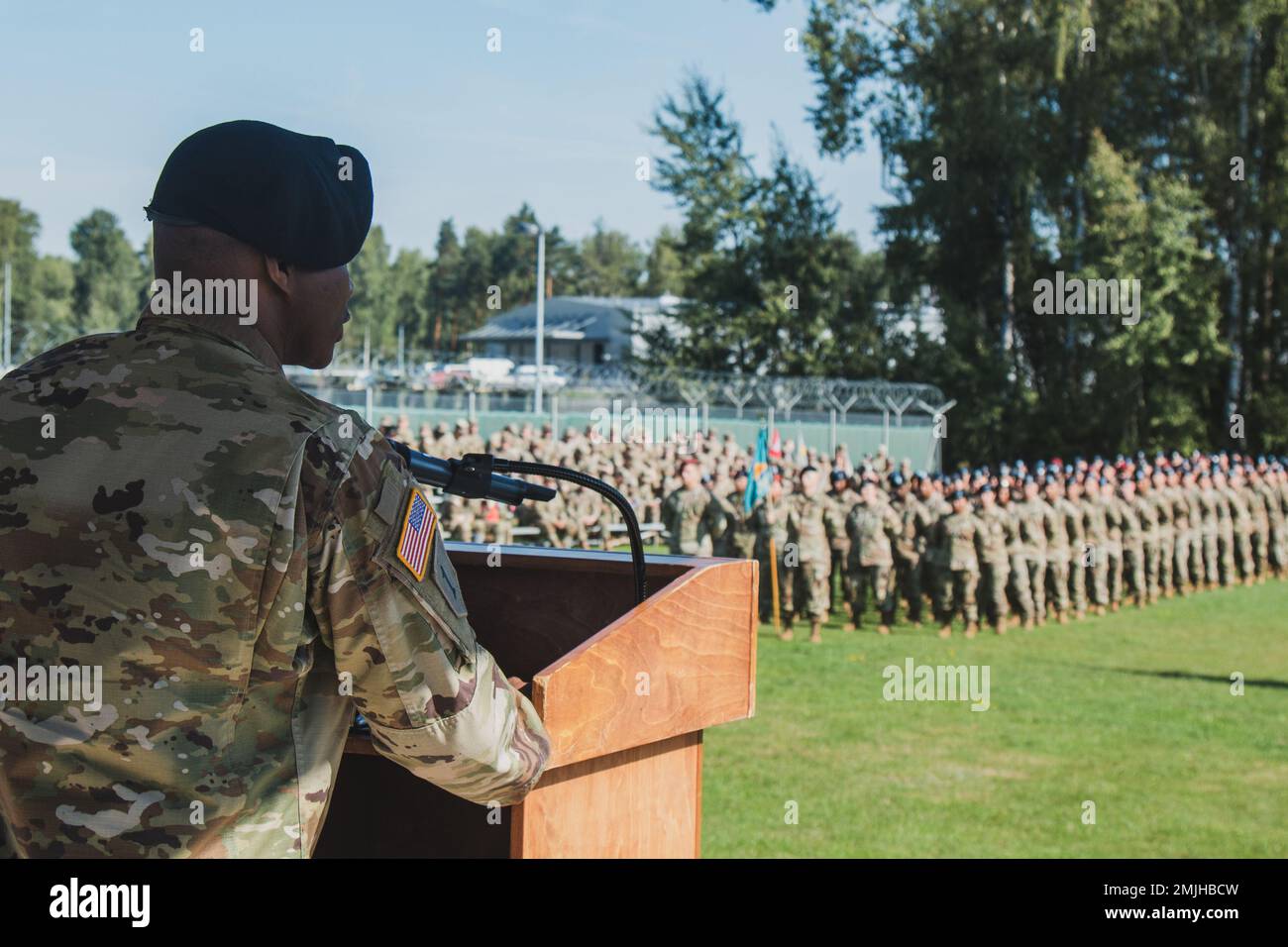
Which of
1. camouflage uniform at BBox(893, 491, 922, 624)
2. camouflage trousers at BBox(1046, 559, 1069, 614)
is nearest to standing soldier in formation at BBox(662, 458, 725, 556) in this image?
camouflage uniform at BBox(893, 491, 922, 624)

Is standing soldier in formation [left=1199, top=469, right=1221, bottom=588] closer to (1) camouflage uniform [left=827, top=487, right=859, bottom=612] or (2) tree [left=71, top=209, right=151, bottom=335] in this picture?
(1) camouflage uniform [left=827, top=487, right=859, bottom=612]

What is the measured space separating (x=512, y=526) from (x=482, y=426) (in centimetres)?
1116

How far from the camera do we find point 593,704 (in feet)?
6.57

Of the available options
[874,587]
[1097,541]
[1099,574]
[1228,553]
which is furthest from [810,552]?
[1228,553]

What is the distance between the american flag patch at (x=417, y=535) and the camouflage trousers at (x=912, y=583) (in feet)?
45.2

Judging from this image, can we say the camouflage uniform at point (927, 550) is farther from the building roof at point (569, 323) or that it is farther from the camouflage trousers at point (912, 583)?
the building roof at point (569, 323)

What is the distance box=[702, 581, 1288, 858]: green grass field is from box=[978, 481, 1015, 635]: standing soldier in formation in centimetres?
125

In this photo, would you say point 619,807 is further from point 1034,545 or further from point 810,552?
point 1034,545

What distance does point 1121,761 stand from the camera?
8.33 m

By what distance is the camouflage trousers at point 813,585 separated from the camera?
13961 mm

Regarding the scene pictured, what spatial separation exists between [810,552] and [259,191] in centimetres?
1289

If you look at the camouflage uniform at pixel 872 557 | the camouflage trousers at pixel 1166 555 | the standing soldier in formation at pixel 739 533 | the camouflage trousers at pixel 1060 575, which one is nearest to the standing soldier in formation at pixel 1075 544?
the camouflage trousers at pixel 1060 575

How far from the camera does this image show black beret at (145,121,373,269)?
5.20ft
